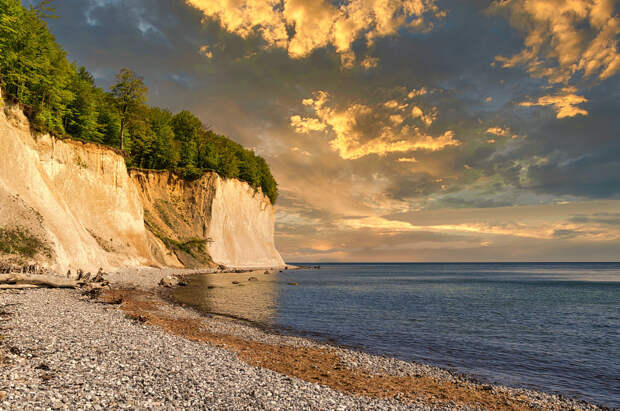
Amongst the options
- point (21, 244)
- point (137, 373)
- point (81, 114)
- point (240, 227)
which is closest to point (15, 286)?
point (21, 244)

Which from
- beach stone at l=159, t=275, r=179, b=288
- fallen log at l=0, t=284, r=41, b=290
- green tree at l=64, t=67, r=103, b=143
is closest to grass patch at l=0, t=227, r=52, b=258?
fallen log at l=0, t=284, r=41, b=290

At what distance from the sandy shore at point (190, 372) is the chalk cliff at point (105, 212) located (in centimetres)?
1231

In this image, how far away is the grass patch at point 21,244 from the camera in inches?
874

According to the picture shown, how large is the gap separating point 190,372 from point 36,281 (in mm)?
17573

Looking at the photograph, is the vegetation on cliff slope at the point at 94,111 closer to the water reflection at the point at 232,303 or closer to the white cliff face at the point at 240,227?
the white cliff face at the point at 240,227

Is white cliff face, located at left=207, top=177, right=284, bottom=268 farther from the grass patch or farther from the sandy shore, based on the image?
the sandy shore

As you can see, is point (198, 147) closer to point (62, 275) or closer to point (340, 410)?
point (62, 275)

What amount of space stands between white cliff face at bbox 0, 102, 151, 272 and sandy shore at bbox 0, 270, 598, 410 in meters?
13.1

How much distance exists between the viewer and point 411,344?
54.1 ft

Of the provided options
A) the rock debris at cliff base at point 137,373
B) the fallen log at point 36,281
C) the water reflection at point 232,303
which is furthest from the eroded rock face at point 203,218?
the rock debris at cliff base at point 137,373

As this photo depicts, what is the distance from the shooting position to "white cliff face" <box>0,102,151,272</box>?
26328 mm

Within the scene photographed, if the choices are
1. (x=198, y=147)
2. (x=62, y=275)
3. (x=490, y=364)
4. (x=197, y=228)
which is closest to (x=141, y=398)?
(x=490, y=364)

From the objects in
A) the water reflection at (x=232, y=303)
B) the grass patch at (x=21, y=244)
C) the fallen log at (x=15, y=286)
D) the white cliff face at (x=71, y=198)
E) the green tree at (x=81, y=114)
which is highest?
the green tree at (x=81, y=114)

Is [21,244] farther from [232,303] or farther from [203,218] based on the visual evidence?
[203,218]
